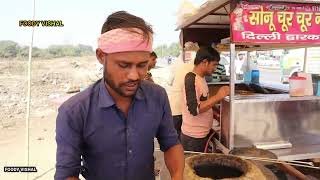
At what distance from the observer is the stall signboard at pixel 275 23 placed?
309 cm

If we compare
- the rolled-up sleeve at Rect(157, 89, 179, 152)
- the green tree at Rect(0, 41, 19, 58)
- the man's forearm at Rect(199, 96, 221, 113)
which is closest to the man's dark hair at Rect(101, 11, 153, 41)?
the rolled-up sleeve at Rect(157, 89, 179, 152)

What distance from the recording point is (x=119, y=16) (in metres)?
1.47

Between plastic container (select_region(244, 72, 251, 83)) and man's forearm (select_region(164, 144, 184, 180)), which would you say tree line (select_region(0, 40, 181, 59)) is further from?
man's forearm (select_region(164, 144, 184, 180))

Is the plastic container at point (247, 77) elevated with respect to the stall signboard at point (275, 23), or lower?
lower

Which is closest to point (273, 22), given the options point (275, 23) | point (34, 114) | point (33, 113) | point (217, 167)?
point (275, 23)

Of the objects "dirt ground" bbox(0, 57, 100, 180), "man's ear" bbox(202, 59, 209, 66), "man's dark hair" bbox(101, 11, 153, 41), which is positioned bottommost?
"dirt ground" bbox(0, 57, 100, 180)

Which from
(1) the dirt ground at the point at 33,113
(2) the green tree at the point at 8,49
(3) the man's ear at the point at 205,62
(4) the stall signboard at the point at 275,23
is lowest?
(1) the dirt ground at the point at 33,113

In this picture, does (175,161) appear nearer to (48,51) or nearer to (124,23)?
(124,23)

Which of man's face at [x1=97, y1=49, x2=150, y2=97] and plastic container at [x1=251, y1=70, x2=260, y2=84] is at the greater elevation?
plastic container at [x1=251, y1=70, x2=260, y2=84]

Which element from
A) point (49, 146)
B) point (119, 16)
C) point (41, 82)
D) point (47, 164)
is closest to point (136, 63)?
point (119, 16)

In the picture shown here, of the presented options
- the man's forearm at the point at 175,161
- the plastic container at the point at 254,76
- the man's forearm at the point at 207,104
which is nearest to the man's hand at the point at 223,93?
the man's forearm at the point at 207,104

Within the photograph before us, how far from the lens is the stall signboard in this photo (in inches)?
122

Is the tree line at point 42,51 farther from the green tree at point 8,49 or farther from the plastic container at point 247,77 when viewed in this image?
the plastic container at point 247,77

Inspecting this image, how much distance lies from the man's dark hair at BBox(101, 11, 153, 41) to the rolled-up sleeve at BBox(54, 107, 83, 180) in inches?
17.3
